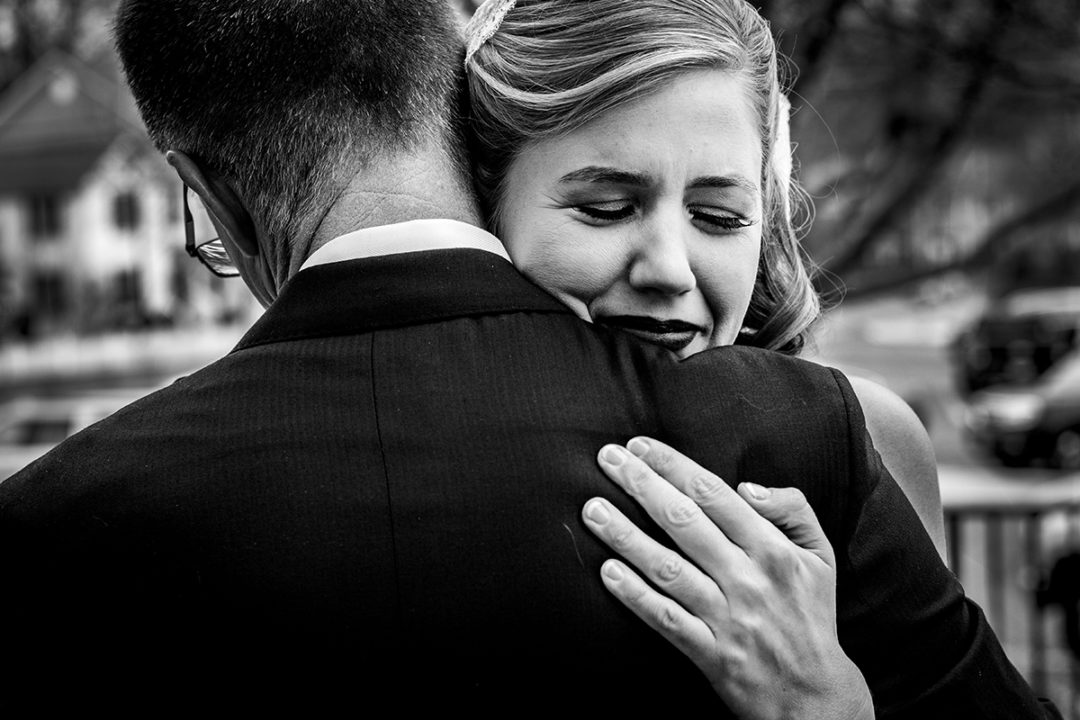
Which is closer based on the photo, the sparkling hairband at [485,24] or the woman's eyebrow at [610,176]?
the woman's eyebrow at [610,176]

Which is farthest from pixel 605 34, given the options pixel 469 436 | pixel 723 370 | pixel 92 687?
pixel 92 687

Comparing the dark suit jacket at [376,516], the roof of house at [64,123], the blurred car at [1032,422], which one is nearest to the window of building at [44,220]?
the roof of house at [64,123]

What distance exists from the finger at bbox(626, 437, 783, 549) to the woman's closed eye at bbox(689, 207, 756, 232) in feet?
1.47

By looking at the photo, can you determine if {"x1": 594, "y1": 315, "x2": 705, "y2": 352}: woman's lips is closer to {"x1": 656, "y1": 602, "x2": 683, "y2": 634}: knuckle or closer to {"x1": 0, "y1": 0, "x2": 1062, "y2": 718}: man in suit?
{"x1": 0, "y1": 0, "x2": 1062, "y2": 718}: man in suit

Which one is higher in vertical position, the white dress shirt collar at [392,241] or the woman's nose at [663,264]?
the white dress shirt collar at [392,241]

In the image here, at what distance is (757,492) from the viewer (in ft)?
5.28

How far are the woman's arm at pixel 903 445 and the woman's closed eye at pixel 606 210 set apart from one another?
45 centimetres

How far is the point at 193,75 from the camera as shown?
1.81 meters

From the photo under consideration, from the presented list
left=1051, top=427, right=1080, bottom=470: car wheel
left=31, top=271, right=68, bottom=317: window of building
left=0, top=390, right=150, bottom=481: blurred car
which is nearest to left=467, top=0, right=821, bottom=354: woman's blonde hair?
left=0, top=390, right=150, bottom=481: blurred car

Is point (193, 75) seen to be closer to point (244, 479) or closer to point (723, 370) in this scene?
point (244, 479)

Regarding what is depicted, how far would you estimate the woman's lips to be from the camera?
1.89 meters

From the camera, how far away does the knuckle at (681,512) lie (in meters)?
1.58

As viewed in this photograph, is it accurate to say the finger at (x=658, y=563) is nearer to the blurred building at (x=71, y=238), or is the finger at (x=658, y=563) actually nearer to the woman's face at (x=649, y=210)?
the woman's face at (x=649, y=210)

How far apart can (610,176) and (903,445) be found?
0.65 m
